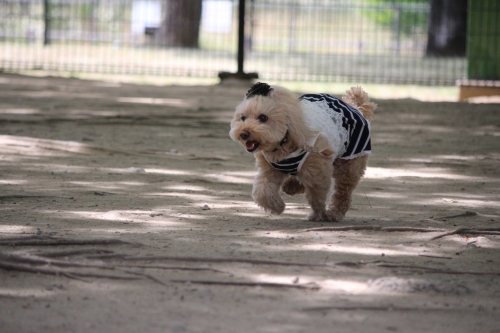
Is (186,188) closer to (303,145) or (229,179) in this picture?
(229,179)

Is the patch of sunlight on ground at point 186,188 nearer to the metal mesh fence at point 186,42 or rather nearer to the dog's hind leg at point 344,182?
the dog's hind leg at point 344,182

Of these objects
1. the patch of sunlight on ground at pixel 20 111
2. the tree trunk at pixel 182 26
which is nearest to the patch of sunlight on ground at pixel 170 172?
the patch of sunlight on ground at pixel 20 111

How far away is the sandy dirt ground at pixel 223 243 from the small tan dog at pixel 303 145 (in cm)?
21

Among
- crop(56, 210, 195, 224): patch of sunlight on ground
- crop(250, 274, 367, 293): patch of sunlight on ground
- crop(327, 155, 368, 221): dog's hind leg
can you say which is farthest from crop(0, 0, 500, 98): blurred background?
crop(250, 274, 367, 293): patch of sunlight on ground

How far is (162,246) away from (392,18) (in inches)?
715

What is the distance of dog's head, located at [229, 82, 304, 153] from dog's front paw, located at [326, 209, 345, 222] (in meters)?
0.67

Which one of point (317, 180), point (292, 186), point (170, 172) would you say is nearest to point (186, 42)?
point (170, 172)

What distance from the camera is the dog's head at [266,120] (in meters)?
4.86

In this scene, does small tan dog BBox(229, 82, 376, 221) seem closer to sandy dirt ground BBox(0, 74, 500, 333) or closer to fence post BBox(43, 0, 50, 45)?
sandy dirt ground BBox(0, 74, 500, 333)

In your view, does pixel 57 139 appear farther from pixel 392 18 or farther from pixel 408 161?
pixel 392 18

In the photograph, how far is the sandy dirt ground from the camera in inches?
137

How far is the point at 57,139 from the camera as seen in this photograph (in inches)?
346

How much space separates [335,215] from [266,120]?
979 millimetres

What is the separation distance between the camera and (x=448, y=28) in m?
22.4
